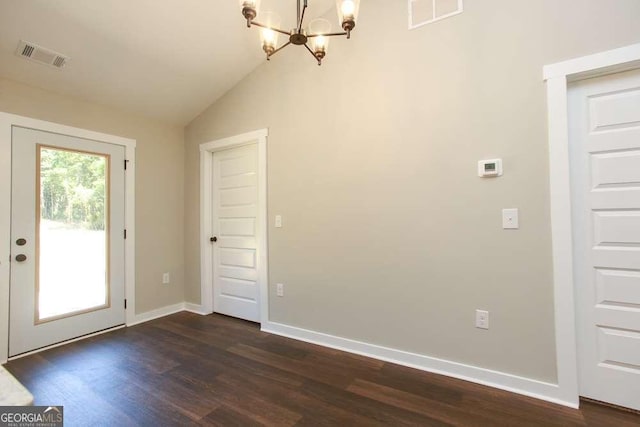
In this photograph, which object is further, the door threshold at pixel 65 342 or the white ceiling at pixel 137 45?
the door threshold at pixel 65 342

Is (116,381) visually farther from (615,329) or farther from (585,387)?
(615,329)

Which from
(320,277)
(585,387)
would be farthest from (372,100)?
(585,387)

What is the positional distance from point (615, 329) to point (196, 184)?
13.6 ft

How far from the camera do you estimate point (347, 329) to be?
8.59 feet

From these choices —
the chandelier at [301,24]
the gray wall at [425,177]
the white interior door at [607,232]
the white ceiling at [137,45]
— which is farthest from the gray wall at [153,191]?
the white interior door at [607,232]

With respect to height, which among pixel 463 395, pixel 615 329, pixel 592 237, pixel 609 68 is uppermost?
pixel 609 68

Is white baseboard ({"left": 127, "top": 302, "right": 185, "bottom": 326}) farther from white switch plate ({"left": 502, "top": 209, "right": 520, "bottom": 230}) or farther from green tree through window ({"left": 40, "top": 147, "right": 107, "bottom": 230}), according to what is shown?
white switch plate ({"left": 502, "top": 209, "right": 520, "bottom": 230})

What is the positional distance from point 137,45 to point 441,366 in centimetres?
378

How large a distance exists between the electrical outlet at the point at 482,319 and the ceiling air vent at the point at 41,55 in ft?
13.0

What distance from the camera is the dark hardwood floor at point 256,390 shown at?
1.74 meters

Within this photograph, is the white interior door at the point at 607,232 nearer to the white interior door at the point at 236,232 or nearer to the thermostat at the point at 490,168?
the thermostat at the point at 490,168

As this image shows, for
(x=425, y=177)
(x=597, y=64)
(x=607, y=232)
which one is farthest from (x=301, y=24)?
(x=607, y=232)

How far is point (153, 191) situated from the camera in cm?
356

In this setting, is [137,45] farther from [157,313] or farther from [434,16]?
[157,313]
